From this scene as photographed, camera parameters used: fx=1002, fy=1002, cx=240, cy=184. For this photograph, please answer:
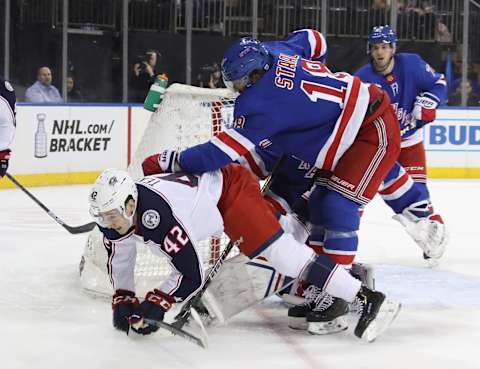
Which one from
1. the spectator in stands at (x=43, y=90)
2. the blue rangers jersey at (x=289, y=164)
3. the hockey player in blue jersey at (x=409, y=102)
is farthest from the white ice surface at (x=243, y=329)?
the spectator in stands at (x=43, y=90)

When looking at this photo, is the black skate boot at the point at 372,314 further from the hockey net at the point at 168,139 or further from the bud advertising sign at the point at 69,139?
the bud advertising sign at the point at 69,139

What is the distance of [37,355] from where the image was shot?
2760mm

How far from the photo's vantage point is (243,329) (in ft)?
10.3

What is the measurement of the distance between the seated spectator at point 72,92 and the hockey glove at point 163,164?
5001 mm

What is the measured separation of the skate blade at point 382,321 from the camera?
9.59 feet

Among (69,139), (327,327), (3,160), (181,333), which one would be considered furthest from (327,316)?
(69,139)

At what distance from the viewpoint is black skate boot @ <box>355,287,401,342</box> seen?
2926 mm

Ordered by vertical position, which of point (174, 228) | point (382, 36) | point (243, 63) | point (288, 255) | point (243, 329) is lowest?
point (243, 329)

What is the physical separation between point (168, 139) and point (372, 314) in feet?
3.96

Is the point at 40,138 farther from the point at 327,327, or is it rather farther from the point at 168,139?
the point at 327,327

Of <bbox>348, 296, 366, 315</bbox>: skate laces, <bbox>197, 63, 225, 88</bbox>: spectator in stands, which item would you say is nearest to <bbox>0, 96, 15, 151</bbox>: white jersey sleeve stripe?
<bbox>348, 296, 366, 315</bbox>: skate laces

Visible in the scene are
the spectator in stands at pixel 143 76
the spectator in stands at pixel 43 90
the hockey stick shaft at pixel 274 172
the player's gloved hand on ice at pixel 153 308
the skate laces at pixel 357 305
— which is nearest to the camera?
the player's gloved hand on ice at pixel 153 308

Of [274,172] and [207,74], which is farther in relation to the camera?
[207,74]

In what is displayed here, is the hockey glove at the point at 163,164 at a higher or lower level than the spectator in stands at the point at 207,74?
lower
